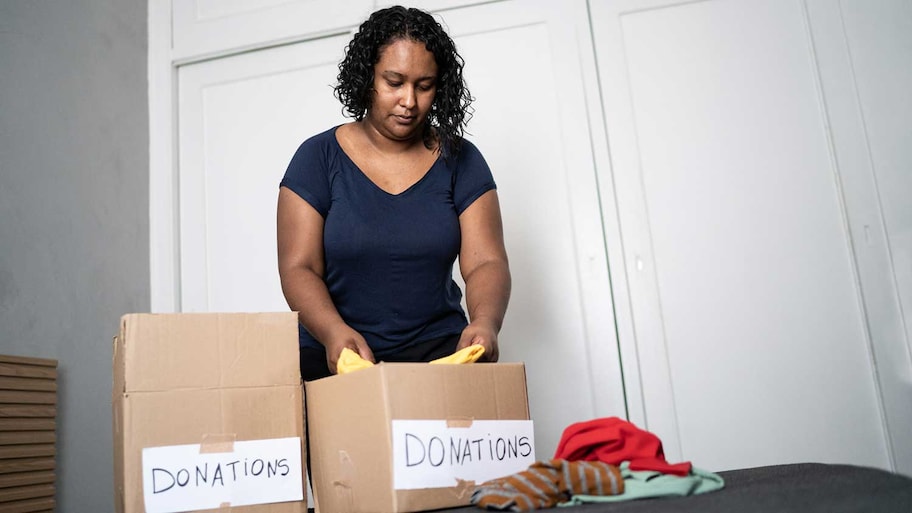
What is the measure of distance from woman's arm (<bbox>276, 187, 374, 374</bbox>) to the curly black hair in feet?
0.86

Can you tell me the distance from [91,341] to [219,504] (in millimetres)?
1505

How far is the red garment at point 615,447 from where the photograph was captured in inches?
36.8

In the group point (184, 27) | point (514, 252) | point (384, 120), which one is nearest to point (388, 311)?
point (384, 120)

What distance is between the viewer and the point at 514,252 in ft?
8.18

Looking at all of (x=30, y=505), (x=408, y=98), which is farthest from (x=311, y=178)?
(x=30, y=505)

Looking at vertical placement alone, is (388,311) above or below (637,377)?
above

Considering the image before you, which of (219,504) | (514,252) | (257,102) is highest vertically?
(257,102)

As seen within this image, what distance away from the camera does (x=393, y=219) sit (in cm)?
142

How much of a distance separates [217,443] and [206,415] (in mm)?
38

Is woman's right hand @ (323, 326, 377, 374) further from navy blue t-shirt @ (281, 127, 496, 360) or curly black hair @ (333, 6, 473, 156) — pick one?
curly black hair @ (333, 6, 473, 156)

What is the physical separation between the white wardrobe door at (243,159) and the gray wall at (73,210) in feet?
0.54

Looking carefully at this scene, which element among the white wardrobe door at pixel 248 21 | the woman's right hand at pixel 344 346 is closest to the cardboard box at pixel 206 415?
the woman's right hand at pixel 344 346

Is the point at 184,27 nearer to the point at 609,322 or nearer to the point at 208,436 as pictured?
the point at 609,322

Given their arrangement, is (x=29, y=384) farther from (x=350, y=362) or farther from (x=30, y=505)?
(x=350, y=362)
